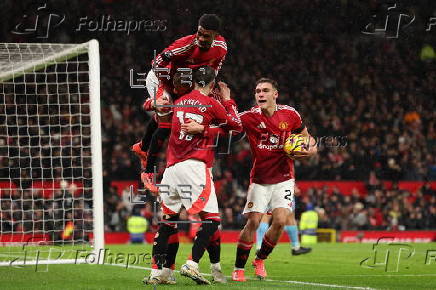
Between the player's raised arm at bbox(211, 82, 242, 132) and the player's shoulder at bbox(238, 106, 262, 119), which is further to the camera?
the player's shoulder at bbox(238, 106, 262, 119)

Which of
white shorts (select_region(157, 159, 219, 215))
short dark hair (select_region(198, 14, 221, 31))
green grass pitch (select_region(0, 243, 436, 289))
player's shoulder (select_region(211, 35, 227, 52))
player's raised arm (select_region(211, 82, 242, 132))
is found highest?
short dark hair (select_region(198, 14, 221, 31))

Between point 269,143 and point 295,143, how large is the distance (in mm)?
448

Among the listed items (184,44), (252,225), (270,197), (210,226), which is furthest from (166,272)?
(184,44)

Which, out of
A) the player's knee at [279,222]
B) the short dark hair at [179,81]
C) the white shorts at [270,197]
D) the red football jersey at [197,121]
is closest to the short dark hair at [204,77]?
the red football jersey at [197,121]

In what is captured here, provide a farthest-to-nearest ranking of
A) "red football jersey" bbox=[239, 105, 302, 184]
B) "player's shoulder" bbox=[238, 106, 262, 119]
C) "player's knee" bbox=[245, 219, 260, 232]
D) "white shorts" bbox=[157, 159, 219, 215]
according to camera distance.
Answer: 1. "player's shoulder" bbox=[238, 106, 262, 119]
2. "red football jersey" bbox=[239, 105, 302, 184]
3. "player's knee" bbox=[245, 219, 260, 232]
4. "white shorts" bbox=[157, 159, 219, 215]

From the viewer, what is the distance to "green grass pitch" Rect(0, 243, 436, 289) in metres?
8.59

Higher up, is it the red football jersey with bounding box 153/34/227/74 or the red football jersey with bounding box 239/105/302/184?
the red football jersey with bounding box 153/34/227/74

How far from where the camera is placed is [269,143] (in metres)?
10.1

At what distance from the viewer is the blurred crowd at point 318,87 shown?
24.3m

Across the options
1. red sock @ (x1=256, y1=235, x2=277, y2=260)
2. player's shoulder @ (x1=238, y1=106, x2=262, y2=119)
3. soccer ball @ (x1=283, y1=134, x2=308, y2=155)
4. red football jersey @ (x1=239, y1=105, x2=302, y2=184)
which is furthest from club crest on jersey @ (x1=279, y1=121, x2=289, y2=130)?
red sock @ (x1=256, y1=235, x2=277, y2=260)

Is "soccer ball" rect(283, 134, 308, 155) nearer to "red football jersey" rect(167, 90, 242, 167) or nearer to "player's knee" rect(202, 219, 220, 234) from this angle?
"red football jersey" rect(167, 90, 242, 167)

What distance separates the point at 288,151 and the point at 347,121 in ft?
56.9

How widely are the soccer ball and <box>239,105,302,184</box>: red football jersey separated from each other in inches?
6.8

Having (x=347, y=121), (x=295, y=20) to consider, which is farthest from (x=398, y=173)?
(x=295, y=20)
